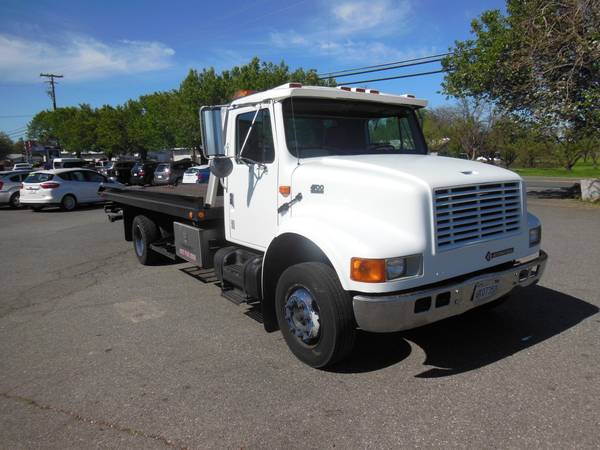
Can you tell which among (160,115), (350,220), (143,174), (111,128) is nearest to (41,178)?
(143,174)

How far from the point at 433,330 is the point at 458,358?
0.67 meters

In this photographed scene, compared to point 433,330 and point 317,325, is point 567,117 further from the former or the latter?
point 317,325

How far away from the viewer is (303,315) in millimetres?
3738

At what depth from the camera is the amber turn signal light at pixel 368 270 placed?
3.06 metres

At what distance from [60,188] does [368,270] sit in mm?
17014

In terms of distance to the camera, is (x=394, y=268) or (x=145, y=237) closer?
(x=394, y=268)

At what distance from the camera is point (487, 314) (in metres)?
4.85

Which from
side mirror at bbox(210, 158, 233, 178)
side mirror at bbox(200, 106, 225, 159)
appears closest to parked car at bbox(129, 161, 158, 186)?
side mirror at bbox(200, 106, 225, 159)

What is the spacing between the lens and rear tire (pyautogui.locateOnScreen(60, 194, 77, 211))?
17188 millimetres

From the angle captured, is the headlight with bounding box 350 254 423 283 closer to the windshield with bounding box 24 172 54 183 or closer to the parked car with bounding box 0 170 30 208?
the windshield with bounding box 24 172 54 183

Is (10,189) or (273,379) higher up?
(10,189)

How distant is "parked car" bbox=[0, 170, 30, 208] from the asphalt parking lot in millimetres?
15183

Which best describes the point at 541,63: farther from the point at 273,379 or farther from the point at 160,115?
the point at 160,115

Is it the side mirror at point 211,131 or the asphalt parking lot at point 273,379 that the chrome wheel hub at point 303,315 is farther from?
the side mirror at point 211,131
